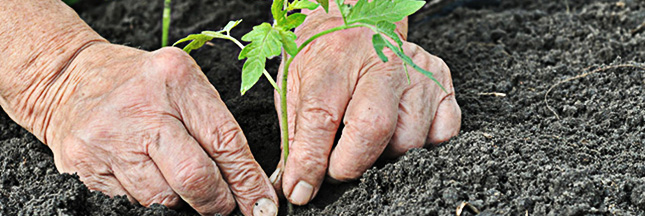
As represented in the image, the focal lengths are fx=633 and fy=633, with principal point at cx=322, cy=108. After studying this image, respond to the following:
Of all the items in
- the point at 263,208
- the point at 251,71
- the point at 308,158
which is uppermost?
the point at 251,71

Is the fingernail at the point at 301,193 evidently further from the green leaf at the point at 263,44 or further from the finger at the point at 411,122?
the green leaf at the point at 263,44

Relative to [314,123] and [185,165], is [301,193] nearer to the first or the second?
[314,123]

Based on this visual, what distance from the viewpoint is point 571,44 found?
2.35 m

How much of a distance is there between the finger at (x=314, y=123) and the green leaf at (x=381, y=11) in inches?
11.8

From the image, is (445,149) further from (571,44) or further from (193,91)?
(571,44)

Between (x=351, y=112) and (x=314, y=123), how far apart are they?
99 millimetres

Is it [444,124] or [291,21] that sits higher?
[291,21]

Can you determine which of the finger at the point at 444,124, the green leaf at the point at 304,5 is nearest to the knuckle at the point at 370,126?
the finger at the point at 444,124

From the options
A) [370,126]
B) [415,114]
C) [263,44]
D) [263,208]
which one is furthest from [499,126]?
[263,44]

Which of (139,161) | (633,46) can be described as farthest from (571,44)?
(139,161)

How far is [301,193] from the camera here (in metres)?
1.66

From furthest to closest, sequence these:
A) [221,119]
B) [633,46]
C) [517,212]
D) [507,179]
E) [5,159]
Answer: [633,46], [5,159], [221,119], [507,179], [517,212]

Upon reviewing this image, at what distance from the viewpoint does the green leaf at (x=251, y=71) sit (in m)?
1.29

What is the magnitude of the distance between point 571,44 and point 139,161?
163 cm
